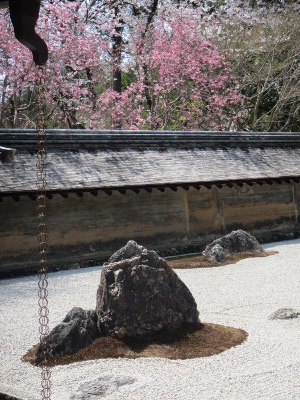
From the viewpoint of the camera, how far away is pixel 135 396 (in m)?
6.14

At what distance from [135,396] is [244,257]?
366 inches

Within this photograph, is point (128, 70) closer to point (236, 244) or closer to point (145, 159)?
point (145, 159)

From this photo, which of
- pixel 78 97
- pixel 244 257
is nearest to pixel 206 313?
pixel 244 257

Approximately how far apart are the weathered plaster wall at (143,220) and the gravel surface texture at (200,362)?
2694mm

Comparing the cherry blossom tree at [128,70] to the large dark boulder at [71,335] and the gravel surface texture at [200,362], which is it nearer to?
the gravel surface texture at [200,362]

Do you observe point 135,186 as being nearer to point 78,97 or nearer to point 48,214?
point 48,214

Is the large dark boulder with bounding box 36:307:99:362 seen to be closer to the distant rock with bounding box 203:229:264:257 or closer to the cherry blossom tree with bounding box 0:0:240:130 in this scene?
the distant rock with bounding box 203:229:264:257

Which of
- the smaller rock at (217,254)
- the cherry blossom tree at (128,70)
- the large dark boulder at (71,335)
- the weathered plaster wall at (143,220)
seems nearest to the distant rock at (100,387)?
the large dark boulder at (71,335)

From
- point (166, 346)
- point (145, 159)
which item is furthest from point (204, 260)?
point (166, 346)

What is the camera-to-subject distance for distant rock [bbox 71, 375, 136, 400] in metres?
6.25

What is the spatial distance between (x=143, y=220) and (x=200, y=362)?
938 centimetres

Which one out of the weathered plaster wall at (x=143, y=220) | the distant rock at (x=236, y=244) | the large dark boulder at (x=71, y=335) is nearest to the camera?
the large dark boulder at (x=71, y=335)

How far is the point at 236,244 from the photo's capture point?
1576 cm

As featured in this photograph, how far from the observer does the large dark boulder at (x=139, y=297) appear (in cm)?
798
